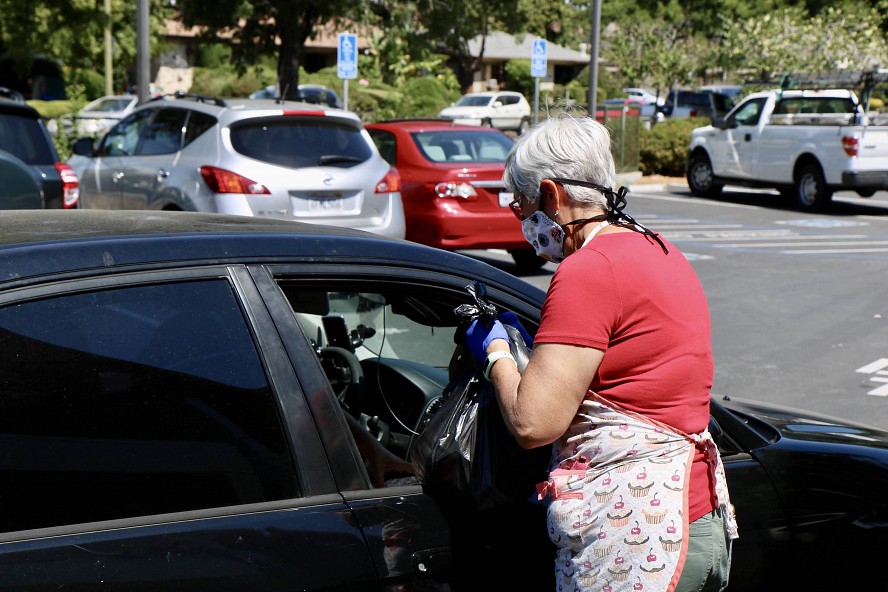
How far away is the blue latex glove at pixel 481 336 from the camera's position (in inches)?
88.7

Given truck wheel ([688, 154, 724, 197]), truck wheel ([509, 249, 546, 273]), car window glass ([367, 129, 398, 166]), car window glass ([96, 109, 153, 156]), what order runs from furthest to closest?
1. truck wheel ([688, 154, 724, 197])
2. truck wheel ([509, 249, 546, 273])
3. car window glass ([367, 129, 398, 166])
4. car window glass ([96, 109, 153, 156])

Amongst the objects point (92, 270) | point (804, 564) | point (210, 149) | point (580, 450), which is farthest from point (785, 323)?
point (92, 270)

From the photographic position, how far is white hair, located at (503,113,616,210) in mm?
2273

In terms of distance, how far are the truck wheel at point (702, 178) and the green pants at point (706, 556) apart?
62.9 ft

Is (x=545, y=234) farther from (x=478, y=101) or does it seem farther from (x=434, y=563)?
(x=478, y=101)

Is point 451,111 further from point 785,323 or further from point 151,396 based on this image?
point 151,396

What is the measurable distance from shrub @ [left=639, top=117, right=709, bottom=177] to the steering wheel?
70.8ft

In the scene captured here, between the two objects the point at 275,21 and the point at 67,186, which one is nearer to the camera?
the point at 67,186

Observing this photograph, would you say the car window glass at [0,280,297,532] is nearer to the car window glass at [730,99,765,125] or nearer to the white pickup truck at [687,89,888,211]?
the white pickup truck at [687,89,888,211]

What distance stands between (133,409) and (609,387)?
3.10 ft

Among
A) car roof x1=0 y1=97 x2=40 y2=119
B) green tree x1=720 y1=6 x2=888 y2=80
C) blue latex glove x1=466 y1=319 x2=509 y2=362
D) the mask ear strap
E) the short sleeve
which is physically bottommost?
Answer: blue latex glove x1=466 y1=319 x2=509 y2=362

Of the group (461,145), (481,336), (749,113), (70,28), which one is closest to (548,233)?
(481,336)

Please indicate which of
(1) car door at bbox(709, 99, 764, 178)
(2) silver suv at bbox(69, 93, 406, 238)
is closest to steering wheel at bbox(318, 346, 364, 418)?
(2) silver suv at bbox(69, 93, 406, 238)

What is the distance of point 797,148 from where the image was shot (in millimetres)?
18438
